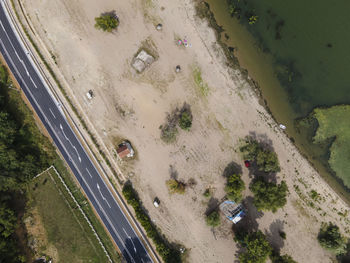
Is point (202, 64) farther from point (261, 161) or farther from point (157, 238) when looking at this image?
point (157, 238)

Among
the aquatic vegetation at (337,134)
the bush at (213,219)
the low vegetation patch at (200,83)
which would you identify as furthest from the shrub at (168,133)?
the aquatic vegetation at (337,134)

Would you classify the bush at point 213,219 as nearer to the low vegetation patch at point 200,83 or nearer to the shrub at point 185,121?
the shrub at point 185,121

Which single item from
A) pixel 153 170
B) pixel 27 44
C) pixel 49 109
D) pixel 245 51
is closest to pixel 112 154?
pixel 153 170

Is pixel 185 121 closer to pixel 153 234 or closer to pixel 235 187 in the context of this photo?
pixel 235 187

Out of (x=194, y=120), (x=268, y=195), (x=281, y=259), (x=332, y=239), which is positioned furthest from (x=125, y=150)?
(x=332, y=239)

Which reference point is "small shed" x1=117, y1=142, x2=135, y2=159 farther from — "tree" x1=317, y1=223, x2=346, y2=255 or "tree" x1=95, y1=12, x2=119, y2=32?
"tree" x1=317, y1=223, x2=346, y2=255
